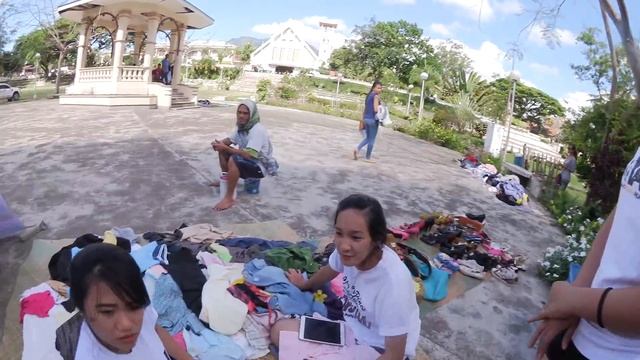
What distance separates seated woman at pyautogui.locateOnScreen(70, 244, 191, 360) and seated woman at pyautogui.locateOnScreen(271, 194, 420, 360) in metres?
0.82

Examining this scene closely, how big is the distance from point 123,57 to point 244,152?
11.0 meters

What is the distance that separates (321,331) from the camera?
2.15m

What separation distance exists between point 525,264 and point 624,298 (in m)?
3.40

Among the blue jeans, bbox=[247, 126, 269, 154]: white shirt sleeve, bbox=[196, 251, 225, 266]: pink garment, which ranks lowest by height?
Answer: bbox=[196, 251, 225, 266]: pink garment

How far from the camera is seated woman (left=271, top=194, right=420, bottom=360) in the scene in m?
1.75

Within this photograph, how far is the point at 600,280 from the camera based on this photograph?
1.14m

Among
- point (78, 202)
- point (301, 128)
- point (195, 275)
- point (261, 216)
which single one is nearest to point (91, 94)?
point (301, 128)

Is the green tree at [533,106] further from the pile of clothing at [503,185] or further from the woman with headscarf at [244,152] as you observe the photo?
the woman with headscarf at [244,152]

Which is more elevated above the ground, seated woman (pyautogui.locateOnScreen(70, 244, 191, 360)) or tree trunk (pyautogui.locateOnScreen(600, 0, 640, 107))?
tree trunk (pyautogui.locateOnScreen(600, 0, 640, 107))

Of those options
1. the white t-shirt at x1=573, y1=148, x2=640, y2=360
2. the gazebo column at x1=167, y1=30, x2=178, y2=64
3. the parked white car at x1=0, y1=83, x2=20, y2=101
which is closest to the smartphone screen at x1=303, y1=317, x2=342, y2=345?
the white t-shirt at x1=573, y1=148, x2=640, y2=360

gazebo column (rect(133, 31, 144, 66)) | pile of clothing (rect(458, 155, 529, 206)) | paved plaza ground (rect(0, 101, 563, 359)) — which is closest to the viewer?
paved plaza ground (rect(0, 101, 563, 359))

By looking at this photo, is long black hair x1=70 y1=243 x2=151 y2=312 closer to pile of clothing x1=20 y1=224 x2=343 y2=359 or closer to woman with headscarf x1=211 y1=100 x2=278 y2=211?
pile of clothing x1=20 y1=224 x2=343 y2=359

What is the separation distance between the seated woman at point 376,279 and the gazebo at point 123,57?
12232 mm

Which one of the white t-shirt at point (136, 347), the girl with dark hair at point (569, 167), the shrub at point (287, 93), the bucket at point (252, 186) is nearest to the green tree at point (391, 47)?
the shrub at point (287, 93)
